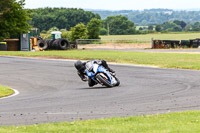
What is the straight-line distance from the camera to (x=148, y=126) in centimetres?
786

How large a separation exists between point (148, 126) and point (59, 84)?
441 inches

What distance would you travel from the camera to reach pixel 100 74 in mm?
16328

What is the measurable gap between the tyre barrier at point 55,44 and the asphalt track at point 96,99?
1229 inches

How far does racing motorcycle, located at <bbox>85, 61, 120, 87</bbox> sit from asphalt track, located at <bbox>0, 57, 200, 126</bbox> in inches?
17.9

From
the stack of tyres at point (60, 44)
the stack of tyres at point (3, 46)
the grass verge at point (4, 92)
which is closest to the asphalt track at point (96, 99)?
the grass verge at point (4, 92)

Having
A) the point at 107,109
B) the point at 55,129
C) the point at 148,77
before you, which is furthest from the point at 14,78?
the point at 55,129

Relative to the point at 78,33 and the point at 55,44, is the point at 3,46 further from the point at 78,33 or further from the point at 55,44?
the point at 78,33

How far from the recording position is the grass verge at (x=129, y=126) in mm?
7504

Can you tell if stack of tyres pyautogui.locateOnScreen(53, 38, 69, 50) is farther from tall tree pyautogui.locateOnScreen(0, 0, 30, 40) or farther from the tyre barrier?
tall tree pyautogui.locateOnScreen(0, 0, 30, 40)

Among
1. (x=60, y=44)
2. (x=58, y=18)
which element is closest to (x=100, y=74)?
(x=60, y=44)

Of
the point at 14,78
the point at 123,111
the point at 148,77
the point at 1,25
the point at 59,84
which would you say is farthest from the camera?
the point at 1,25

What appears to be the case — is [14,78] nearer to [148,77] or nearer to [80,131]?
[148,77]

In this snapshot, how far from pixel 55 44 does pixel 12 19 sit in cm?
851

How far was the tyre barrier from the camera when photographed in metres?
52.3
